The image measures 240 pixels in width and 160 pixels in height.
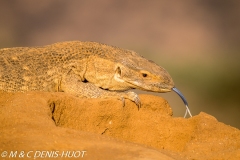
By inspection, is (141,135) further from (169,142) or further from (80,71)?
(80,71)

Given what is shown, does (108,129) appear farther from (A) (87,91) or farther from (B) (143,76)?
(B) (143,76)

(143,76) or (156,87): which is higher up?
(143,76)

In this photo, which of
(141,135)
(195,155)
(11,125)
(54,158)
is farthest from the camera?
(141,135)

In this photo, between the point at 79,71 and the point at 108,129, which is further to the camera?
the point at 79,71

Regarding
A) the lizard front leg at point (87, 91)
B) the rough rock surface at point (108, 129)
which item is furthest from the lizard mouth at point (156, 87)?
the lizard front leg at point (87, 91)

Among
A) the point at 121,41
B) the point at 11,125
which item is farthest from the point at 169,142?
the point at 121,41

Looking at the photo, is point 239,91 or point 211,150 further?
point 239,91

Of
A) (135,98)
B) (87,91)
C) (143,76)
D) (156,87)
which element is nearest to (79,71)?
(87,91)
